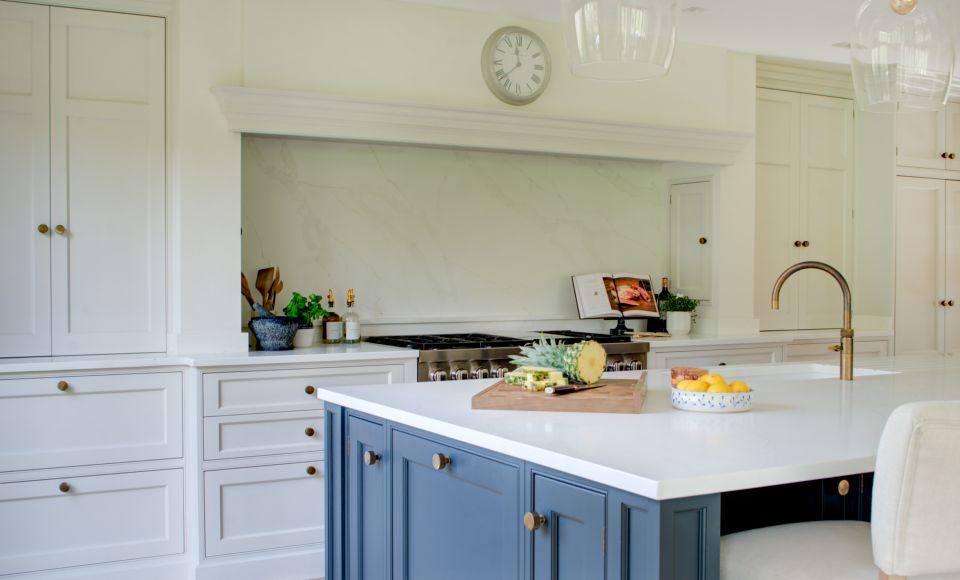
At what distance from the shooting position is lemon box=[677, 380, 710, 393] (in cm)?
221

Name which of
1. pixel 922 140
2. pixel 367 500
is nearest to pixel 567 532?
pixel 367 500

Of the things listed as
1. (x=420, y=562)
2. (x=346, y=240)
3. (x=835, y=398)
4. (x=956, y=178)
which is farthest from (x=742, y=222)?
(x=420, y=562)

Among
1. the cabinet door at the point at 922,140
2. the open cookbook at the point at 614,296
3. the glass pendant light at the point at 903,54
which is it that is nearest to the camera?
the glass pendant light at the point at 903,54

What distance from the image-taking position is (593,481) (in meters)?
1.61

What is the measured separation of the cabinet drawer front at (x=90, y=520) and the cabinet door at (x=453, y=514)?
1578 millimetres

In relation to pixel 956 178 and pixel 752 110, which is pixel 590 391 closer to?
pixel 752 110

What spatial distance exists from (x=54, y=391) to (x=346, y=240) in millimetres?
1511

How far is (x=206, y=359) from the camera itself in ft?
11.3

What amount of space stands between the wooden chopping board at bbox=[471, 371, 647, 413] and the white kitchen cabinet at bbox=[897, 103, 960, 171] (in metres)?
4.07

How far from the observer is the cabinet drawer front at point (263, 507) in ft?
11.5

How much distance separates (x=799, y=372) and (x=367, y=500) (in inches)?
68.5

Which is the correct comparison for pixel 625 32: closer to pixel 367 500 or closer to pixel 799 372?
pixel 367 500

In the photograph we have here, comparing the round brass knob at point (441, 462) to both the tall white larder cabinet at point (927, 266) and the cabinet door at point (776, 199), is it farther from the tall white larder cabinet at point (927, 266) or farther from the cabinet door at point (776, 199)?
the tall white larder cabinet at point (927, 266)

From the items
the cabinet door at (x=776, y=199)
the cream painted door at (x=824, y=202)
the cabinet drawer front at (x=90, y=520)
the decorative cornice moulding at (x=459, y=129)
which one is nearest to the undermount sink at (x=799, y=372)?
the decorative cornice moulding at (x=459, y=129)
